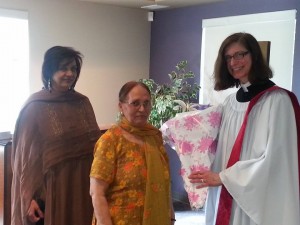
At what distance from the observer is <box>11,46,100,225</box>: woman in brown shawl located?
1890 mm

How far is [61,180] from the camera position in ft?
6.43

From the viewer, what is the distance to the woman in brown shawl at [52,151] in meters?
1.89

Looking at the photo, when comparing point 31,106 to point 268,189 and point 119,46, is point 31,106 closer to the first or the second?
point 268,189

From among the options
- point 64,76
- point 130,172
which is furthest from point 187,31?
point 130,172

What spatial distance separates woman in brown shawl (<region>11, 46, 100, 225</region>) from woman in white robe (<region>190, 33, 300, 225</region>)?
2.27 feet

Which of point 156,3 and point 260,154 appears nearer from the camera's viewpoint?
point 260,154

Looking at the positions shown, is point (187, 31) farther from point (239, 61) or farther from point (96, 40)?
point (239, 61)

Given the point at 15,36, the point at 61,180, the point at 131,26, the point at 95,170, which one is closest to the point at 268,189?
the point at 95,170

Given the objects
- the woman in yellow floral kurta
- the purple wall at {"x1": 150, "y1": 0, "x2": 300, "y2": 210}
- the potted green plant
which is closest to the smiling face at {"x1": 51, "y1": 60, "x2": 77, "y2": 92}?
the woman in yellow floral kurta

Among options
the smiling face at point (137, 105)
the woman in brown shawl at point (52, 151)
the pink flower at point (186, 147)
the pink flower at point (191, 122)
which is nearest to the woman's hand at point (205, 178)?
the pink flower at point (186, 147)

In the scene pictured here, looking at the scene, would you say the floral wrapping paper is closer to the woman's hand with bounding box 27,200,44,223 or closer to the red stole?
the red stole

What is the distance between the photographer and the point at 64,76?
1939mm

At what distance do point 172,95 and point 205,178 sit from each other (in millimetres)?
2145

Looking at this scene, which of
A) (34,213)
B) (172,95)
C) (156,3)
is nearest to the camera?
(34,213)
